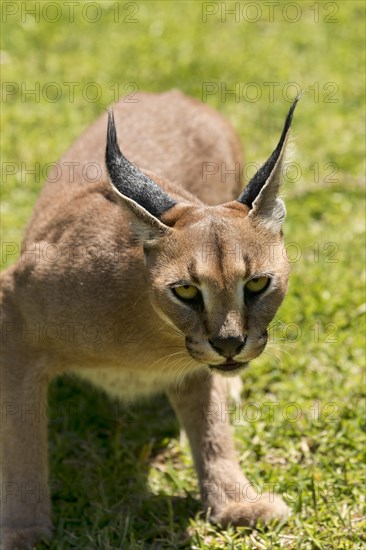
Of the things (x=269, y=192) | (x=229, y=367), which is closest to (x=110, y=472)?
(x=229, y=367)

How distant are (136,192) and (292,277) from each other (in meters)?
2.34

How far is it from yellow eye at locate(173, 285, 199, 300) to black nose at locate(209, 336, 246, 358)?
22cm

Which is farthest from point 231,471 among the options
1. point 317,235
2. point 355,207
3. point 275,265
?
point 355,207

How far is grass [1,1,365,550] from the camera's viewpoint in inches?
195

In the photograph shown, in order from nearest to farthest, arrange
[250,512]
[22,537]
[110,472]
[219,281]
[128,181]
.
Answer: [219,281], [128,181], [22,537], [250,512], [110,472]

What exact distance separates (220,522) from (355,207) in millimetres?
3156

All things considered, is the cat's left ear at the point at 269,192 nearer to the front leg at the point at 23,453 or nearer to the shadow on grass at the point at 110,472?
the front leg at the point at 23,453

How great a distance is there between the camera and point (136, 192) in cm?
439

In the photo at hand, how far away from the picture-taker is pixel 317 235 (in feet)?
22.9

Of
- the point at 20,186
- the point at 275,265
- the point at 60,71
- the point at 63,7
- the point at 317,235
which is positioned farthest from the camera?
the point at 63,7

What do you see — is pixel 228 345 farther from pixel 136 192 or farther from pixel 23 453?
pixel 23 453

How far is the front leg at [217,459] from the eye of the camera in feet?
16.0

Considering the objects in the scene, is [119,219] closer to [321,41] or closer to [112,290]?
[112,290]

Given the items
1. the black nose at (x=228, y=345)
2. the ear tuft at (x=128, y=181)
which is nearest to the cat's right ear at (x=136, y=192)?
the ear tuft at (x=128, y=181)
